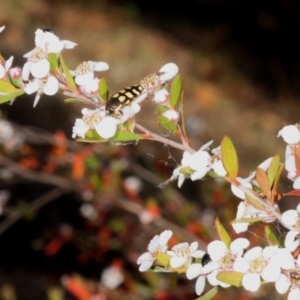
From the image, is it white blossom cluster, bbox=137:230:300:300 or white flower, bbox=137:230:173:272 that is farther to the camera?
white flower, bbox=137:230:173:272

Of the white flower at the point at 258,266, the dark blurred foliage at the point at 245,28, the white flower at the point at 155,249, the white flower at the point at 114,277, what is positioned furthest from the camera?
the dark blurred foliage at the point at 245,28

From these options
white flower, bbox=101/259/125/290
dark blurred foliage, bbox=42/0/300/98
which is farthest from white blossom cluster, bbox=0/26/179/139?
dark blurred foliage, bbox=42/0/300/98

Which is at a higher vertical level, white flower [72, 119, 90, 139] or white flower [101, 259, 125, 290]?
white flower [72, 119, 90, 139]

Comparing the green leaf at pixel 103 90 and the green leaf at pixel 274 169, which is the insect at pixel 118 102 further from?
the green leaf at pixel 274 169

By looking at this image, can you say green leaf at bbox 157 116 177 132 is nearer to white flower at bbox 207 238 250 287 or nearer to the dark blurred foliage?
white flower at bbox 207 238 250 287

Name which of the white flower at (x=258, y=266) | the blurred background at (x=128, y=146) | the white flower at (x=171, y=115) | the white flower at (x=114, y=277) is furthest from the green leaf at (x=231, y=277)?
the white flower at (x=114, y=277)

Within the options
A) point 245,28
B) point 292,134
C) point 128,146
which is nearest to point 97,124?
point 292,134
